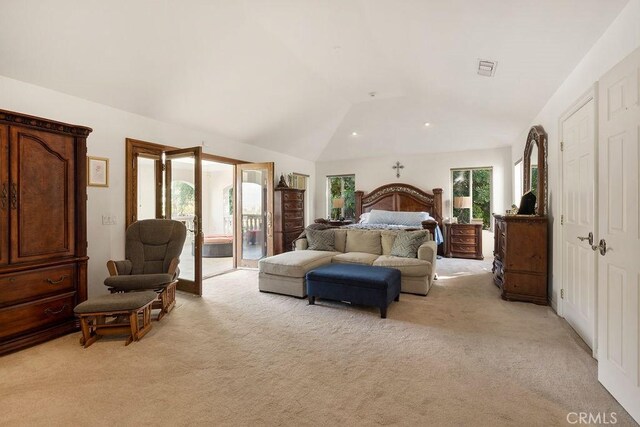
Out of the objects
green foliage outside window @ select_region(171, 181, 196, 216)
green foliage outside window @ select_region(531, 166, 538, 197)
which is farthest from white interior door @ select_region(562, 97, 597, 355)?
→ green foliage outside window @ select_region(171, 181, 196, 216)

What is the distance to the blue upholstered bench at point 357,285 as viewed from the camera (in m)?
3.40

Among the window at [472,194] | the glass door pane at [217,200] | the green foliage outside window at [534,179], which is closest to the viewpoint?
the green foliage outside window at [534,179]

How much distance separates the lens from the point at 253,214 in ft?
20.5

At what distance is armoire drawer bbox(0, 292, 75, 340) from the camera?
2.55m

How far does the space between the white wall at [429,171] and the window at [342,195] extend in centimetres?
16

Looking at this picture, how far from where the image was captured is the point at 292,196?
22.7 ft

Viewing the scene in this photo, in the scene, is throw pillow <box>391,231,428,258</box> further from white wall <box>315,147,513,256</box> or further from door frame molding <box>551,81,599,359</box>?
white wall <box>315,147,513,256</box>

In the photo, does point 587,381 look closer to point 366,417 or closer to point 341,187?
point 366,417

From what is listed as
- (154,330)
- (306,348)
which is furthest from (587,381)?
(154,330)

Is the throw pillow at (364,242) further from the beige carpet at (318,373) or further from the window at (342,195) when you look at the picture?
the window at (342,195)

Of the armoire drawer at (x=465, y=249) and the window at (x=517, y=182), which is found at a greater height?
the window at (x=517, y=182)

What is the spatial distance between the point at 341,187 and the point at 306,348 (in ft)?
21.4

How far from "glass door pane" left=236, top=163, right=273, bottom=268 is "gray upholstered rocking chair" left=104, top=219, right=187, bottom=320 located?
2261mm

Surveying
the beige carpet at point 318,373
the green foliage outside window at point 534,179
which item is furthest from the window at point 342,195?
the beige carpet at point 318,373
